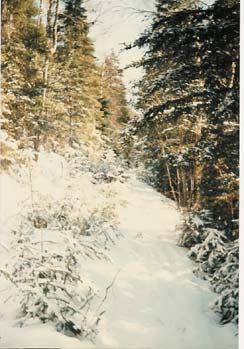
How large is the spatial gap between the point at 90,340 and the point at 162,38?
2012 mm

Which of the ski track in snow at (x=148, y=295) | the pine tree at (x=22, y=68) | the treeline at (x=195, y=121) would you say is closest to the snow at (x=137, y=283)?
the ski track in snow at (x=148, y=295)

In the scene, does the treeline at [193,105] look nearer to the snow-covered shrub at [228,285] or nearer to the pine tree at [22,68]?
the snow-covered shrub at [228,285]

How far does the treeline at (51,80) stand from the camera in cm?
301

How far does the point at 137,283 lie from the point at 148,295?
0.10m

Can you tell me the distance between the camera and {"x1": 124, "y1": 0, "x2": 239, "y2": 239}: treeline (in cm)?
287

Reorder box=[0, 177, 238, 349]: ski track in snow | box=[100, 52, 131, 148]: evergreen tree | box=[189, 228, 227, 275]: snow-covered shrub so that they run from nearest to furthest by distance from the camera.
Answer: box=[0, 177, 238, 349]: ski track in snow → box=[189, 228, 227, 275]: snow-covered shrub → box=[100, 52, 131, 148]: evergreen tree

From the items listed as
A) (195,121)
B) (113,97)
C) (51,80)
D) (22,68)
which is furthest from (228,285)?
(22,68)

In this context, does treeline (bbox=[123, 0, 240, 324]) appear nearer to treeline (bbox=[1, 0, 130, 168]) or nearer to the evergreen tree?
the evergreen tree

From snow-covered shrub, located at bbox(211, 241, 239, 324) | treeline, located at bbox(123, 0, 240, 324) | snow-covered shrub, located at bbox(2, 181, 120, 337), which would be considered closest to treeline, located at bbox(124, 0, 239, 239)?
treeline, located at bbox(123, 0, 240, 324)

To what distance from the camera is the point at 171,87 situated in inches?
120

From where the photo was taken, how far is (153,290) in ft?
9.13

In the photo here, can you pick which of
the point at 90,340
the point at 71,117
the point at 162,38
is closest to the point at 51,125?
the point at 71,117

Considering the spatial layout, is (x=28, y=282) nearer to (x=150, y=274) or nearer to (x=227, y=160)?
(x=150, y=274)

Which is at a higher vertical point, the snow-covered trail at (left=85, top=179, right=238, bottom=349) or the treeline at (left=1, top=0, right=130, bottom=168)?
the treeline at (left=1, top=0, right=130, bottom=168)
